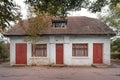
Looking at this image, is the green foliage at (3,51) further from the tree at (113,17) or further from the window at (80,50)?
the tree at (113,17)

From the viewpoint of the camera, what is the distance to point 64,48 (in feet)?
113

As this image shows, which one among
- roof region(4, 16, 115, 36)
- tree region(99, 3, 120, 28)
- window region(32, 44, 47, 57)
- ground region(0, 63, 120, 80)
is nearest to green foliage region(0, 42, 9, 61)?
roof region(4, 16, 115, 36)

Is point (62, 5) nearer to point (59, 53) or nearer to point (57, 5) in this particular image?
point (57, 5)

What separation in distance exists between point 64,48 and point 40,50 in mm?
2866

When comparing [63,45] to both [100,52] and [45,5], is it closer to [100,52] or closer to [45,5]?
[100,52]

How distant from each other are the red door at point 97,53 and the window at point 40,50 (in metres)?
5.72

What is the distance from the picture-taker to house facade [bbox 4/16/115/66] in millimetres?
34250

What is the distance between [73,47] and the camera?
34.8 metres

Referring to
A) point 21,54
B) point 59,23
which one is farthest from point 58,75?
point 59,23

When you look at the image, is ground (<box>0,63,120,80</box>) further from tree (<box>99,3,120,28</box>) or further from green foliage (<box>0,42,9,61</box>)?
tree (<box>99,3,120,28</box>)

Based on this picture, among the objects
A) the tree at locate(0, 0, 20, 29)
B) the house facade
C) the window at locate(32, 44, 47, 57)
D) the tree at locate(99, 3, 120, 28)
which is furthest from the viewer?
the tree at locate(99, 3, 120, 28)

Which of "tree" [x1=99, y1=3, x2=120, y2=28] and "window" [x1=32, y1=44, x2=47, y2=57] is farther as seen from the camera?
"tree" [x1=99, y1=3, x2=120, y2=28]

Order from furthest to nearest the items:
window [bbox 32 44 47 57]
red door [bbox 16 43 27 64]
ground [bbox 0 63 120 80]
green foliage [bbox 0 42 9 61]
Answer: green foliage [bbox 0 42 9 61], window [bbox 32 44 47 57], red door [bbox 16 43 27 64], ground [bbox 0 63 120 80]

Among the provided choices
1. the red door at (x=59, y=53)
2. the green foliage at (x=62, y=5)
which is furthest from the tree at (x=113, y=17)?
the green foliage at (x=62, y=5)
